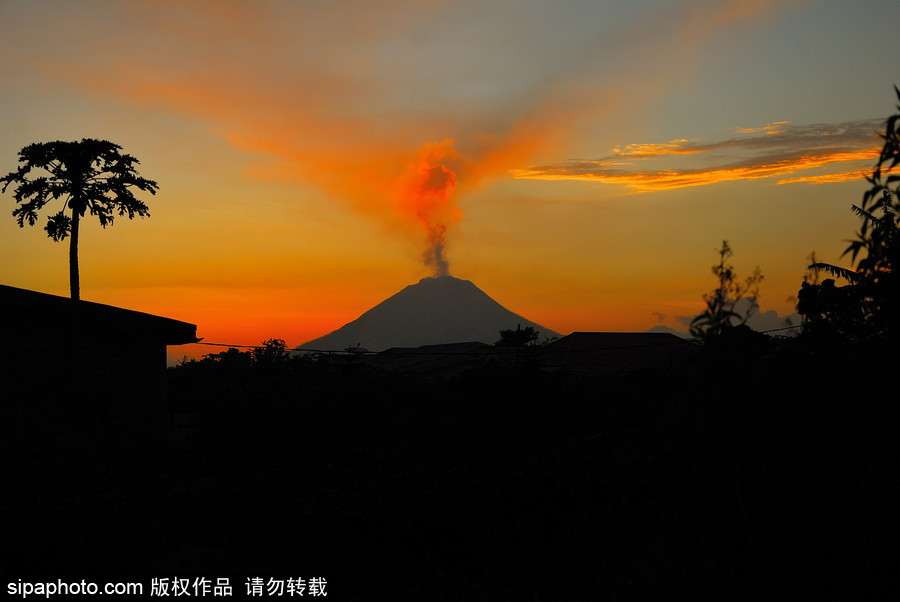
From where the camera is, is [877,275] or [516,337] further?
[516,337]

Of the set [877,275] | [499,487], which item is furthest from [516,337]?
[877,275]

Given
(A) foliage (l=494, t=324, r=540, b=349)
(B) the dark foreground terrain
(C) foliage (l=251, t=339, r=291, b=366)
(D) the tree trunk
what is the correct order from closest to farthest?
(B) the dark foreground terrain
(D) the tree trunk
(C) foliage (l=251, t=339, r=291, b=366)
(A) foliage (l=494, t=324, r=540, b=349)

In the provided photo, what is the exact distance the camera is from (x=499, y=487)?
10219mm

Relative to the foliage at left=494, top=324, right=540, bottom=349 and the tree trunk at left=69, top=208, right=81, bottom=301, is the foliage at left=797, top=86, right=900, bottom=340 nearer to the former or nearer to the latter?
the tree trunk at left=69, top=208, right=81, bottom=301

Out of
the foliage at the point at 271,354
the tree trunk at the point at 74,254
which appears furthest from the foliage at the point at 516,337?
the tree trunk at the point at 74,254

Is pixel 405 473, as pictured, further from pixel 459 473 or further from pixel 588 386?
pixel 588 386

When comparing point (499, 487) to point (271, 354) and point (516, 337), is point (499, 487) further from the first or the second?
point (516, 337)

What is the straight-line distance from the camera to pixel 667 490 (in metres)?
3.77

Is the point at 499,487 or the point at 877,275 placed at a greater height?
the point at 877,275

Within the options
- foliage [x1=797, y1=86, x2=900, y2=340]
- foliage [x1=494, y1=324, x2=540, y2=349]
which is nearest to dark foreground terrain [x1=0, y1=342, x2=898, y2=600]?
foliage [x1=797, y1=86, x2=900, y2=340]

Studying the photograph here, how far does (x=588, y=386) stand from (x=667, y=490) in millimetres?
19891

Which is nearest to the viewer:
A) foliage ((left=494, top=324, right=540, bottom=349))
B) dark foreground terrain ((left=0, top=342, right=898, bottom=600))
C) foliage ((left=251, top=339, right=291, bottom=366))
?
dark foreground terrain ((left=0, top=342, right=898, bottom=600))

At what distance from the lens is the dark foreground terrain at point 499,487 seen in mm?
3777

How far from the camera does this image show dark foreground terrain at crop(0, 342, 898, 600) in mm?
3777
